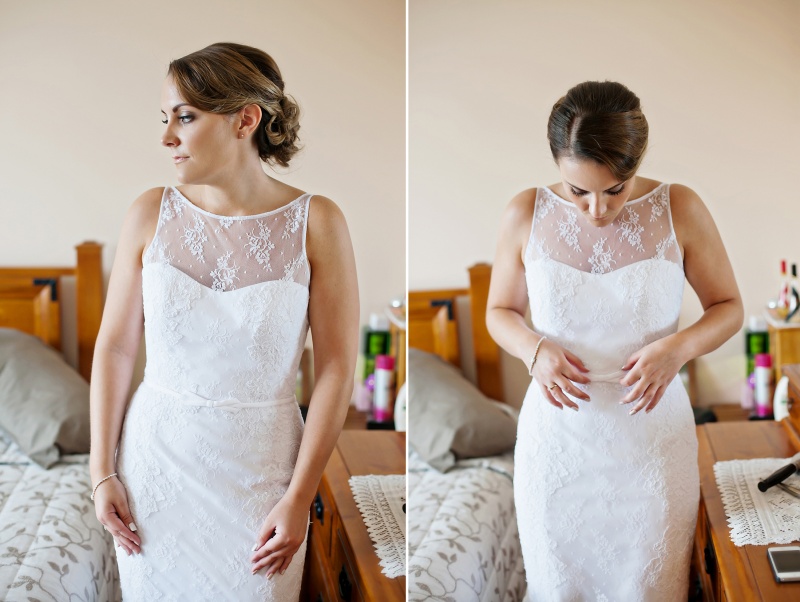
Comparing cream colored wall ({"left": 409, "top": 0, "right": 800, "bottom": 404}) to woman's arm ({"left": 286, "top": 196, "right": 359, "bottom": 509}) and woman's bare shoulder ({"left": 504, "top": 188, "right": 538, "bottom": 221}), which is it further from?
woman's arm ({"left": 286, "top": 196, "right": 359, "bottom": 509})

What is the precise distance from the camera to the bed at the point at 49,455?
144cm

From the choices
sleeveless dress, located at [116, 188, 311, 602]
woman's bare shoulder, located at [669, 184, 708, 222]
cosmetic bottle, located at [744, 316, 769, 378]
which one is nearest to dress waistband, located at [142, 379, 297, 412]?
sleeveless dress, located at [116, 188, 311, 602]

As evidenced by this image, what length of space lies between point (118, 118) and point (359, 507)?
89cm

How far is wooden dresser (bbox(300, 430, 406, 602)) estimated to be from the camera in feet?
4.69

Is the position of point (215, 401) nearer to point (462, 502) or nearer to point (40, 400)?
point (40, 400)

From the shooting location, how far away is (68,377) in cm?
166

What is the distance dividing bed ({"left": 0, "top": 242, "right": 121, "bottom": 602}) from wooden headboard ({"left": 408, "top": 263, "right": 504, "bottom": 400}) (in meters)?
0.69

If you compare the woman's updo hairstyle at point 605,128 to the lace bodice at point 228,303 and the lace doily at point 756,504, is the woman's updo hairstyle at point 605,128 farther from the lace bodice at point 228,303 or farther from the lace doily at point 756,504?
the lace doily at point 756,504

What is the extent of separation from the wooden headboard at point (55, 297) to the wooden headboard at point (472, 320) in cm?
66

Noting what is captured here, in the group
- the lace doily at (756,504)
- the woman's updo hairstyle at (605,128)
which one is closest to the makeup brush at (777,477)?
the lace doily at (756,504)

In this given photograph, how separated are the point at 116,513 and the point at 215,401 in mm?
262

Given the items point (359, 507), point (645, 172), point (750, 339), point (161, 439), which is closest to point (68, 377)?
point (161, 439)

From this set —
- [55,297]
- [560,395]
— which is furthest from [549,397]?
[55,297]

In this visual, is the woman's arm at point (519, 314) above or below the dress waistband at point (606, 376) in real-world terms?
above
